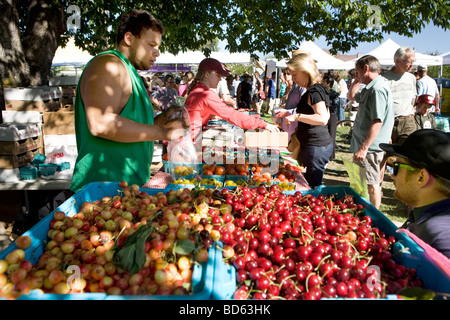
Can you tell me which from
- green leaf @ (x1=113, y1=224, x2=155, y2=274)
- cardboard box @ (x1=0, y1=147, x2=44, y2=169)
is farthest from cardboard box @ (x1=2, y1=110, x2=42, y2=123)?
green leaf @ (x1=113, y1=224, x2=155, y2=274)

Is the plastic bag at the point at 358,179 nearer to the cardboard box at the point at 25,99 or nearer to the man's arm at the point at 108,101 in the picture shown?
the man's arm at the point at 108,101

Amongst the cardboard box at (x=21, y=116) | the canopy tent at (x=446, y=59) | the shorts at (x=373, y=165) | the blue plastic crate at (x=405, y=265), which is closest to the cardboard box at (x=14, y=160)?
the cardboard box at (x=21, y=116)

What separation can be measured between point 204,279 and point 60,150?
3.42 meters

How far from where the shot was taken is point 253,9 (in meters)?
7.12

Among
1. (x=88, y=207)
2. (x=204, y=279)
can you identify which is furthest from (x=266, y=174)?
(x=204, y=279)

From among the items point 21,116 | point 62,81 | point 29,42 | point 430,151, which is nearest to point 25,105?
point 21,116

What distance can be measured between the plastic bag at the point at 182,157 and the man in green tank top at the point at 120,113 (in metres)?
0.64

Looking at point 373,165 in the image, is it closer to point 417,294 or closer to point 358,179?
point 358,179

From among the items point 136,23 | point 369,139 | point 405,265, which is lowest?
point 405,265

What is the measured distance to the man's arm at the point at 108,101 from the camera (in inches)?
78.7

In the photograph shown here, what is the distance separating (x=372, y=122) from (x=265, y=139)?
128 cm

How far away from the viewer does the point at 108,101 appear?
6.61ft
